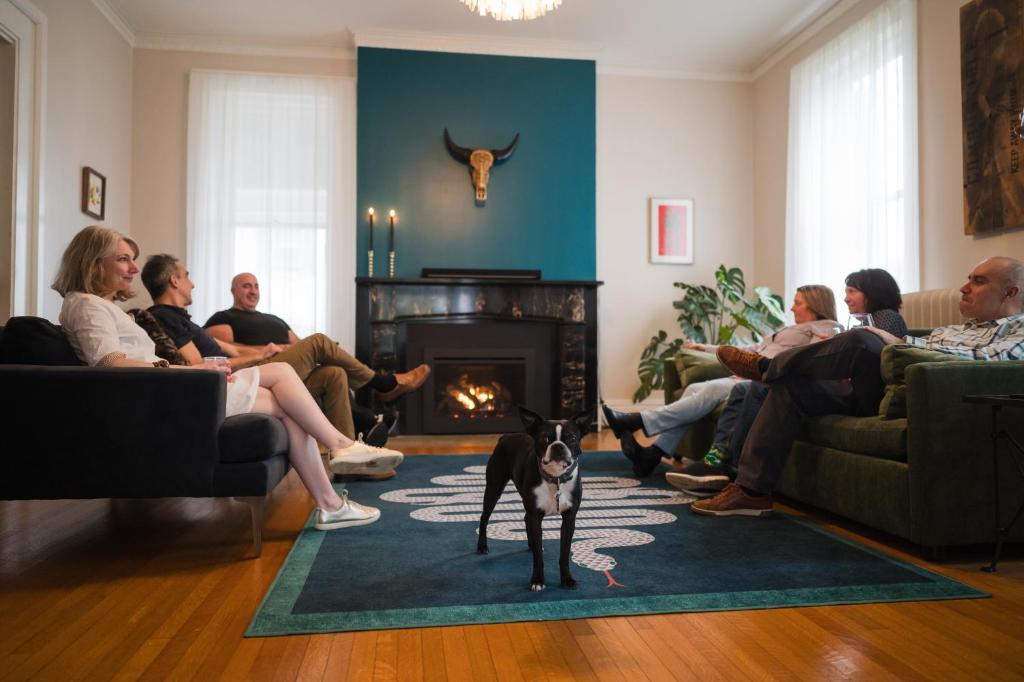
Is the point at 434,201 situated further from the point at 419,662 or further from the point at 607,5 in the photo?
the point at 419,662

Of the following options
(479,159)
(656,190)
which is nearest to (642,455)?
(479,159)

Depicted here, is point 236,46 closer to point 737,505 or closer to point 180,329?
point 180,329

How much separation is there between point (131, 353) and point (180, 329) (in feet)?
1.57

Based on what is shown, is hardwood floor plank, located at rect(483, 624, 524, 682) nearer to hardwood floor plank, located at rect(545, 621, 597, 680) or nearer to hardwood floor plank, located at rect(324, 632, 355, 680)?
hardwood floor plank, located at rect(545, 621, 597, 680)

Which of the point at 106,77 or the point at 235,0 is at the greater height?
the point at 235,0

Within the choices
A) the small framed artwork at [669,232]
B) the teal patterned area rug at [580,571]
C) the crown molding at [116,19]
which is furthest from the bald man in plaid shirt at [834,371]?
the crown molding at [116,19]

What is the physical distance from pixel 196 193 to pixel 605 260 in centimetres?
325

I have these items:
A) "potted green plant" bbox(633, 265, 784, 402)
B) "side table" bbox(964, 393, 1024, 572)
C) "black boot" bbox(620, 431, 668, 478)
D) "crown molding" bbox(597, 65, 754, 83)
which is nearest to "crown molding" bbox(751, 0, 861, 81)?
"crown molding" bbox(597, 65, 754, 83)

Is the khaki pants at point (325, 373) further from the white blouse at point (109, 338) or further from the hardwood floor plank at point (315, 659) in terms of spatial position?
the hardwood floor plank at point (315, 659)

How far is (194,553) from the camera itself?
2318 mm

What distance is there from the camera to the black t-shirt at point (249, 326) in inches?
172

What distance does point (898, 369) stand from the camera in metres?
2.38

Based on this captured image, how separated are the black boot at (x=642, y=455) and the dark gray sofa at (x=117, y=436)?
6.30ft

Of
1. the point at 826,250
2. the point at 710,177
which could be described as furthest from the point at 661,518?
the point at 710,177
